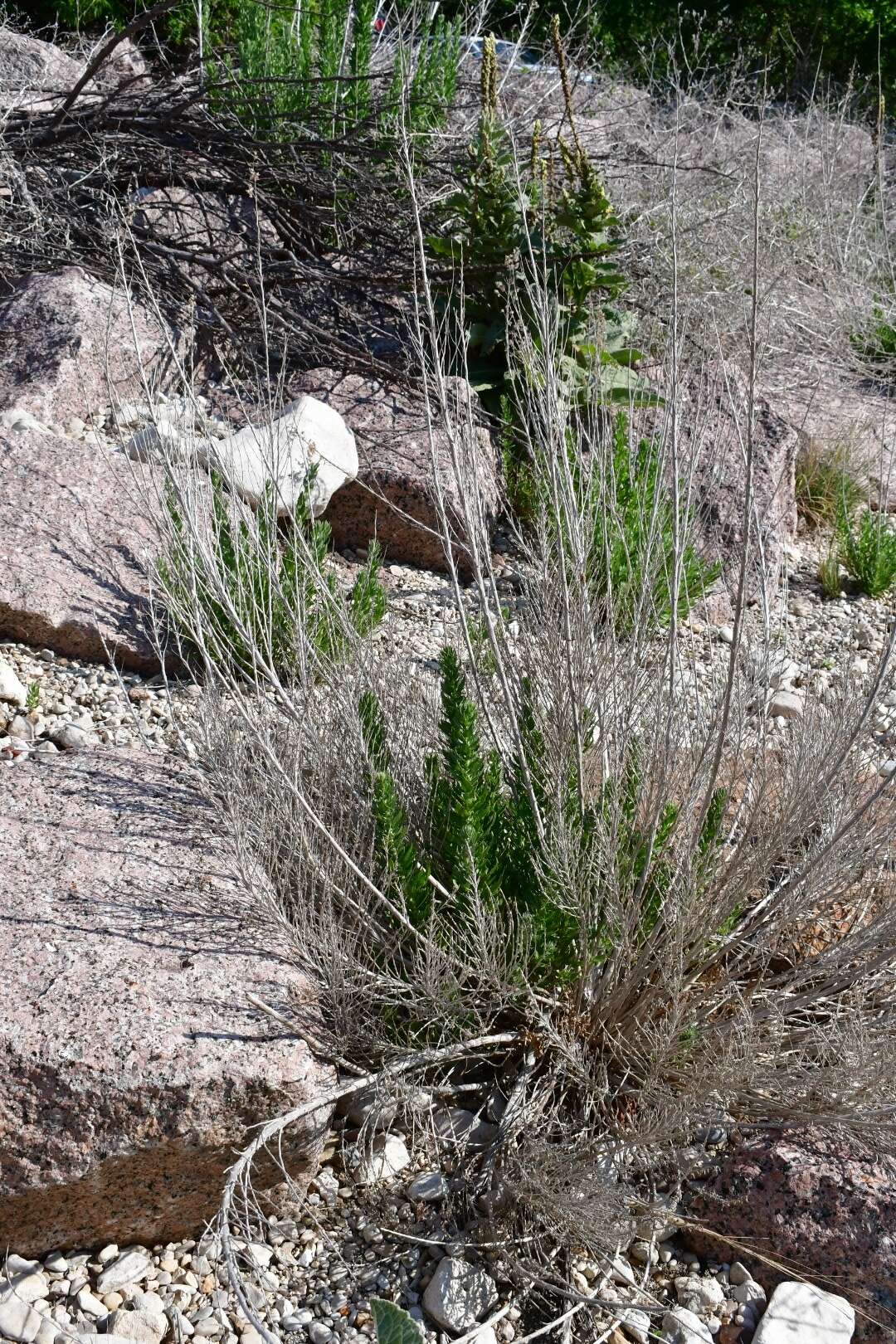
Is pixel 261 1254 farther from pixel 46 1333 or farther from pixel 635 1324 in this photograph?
pixel 635 1324

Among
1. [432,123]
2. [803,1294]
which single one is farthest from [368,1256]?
[432,123]

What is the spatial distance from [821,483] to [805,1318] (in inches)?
142

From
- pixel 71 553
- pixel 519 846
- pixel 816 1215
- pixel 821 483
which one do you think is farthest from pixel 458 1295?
pixel 821 483

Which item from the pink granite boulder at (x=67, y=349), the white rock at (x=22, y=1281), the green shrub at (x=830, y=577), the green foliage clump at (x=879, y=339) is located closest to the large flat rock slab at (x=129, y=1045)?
the white rock at (x=22, y=1281)

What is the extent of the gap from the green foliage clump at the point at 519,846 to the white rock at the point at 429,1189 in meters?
0.38

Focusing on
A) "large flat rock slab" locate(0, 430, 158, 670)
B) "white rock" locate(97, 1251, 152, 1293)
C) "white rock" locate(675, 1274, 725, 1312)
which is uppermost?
"large flat rock slab" locate(0, 430, 158, 670)

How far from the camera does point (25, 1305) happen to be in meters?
1.92

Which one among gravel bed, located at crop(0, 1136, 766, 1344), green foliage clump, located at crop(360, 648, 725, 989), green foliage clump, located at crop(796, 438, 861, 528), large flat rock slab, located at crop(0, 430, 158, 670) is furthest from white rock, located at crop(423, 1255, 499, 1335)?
green foliage clump, located at crop(796, 438, 861, 528)

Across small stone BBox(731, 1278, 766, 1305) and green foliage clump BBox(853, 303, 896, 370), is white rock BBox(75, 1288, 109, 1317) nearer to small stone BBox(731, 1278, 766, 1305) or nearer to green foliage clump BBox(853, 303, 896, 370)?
small stone BBox(731, 1278, 766, 1305)

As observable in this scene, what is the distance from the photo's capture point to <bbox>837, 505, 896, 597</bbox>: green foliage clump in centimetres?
426

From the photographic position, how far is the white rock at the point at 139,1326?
1918 mm

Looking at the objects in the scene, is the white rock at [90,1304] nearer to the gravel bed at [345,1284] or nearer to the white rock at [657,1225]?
the gravel bed at [345,1284]

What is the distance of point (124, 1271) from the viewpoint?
2.01 m

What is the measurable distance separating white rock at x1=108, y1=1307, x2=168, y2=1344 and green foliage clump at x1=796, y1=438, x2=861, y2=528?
3.86m
